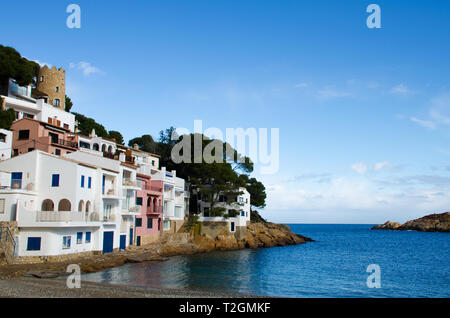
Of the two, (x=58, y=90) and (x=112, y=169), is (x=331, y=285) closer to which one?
(x=112, y=169)

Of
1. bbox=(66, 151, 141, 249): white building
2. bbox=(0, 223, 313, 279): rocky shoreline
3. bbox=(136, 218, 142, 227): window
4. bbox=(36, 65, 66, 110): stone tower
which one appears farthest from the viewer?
bbox=(36, 65, 66, 110): stone tower

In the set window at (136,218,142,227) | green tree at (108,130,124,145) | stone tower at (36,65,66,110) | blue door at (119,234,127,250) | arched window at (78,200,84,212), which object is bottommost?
blue door at (119,234,127,250)

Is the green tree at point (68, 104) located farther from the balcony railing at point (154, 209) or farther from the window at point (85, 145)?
the balcony railing at point (154, 209)

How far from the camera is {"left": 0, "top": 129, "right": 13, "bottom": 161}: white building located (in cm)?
4742

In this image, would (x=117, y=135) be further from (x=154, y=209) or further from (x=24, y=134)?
(x=24, y=134)

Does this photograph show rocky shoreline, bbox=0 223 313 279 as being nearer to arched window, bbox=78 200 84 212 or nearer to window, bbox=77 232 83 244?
window, bbox=77 232 83 244

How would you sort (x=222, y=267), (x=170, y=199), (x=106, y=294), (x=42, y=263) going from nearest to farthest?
1. (x=106, y=294)
2. (x=42, y=263)
3. (x=222, y=267)
4. (x=170, y=199)

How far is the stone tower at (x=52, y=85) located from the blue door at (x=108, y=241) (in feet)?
115

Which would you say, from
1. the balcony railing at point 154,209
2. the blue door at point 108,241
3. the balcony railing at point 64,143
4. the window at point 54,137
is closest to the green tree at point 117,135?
the balcony railing at point 64,143

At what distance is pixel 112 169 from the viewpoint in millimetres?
45906

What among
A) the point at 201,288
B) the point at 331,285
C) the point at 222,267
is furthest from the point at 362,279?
the point at 201,288

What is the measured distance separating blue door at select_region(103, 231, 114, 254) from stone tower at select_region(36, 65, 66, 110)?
35.1 metres

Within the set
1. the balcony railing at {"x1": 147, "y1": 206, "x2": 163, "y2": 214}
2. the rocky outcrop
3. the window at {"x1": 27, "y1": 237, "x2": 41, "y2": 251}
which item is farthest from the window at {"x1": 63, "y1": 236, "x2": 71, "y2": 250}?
the rocky outcrop
